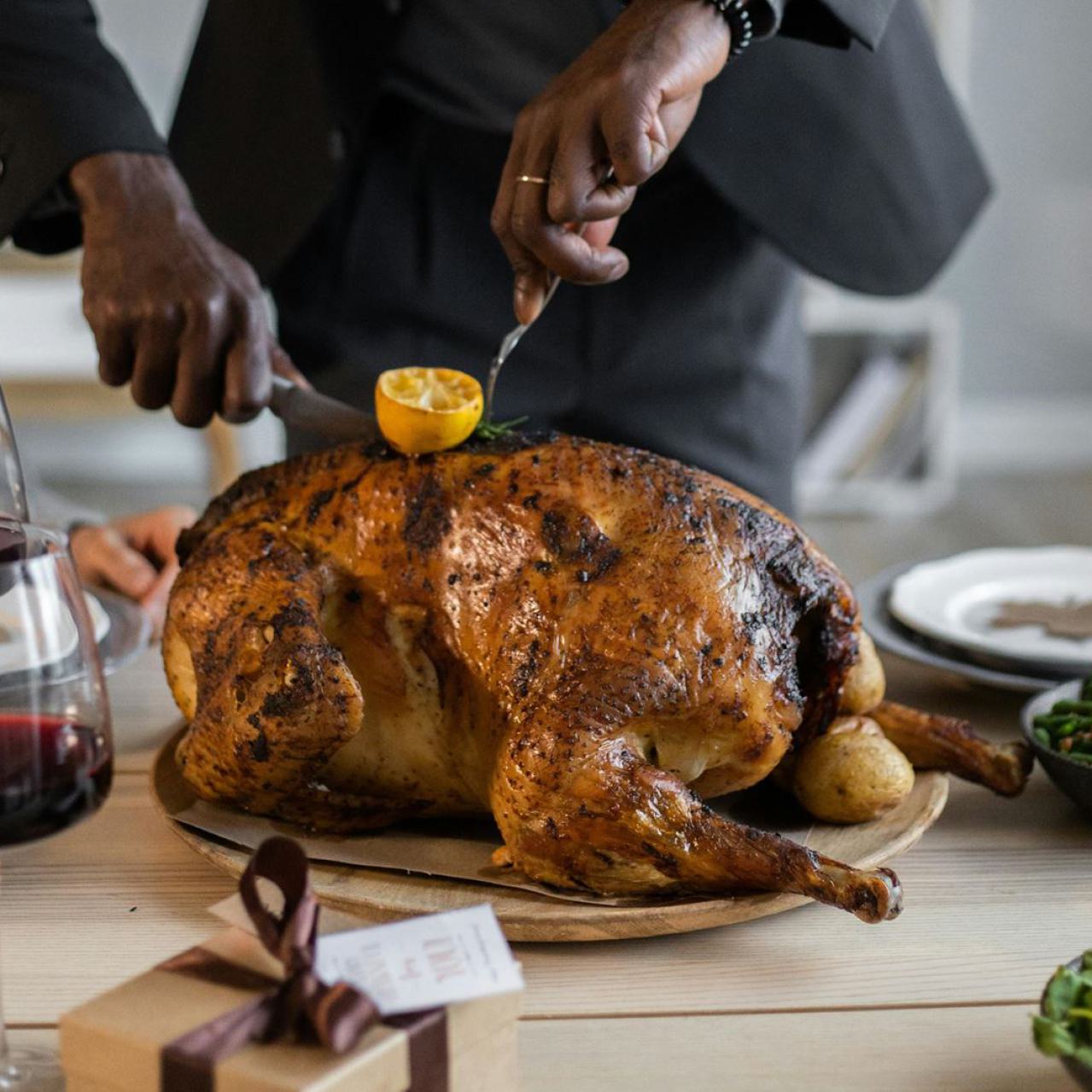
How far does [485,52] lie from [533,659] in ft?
2.89

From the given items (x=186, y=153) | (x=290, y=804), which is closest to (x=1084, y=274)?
(x=186, y=153)

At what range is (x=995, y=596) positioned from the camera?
142 centimetres

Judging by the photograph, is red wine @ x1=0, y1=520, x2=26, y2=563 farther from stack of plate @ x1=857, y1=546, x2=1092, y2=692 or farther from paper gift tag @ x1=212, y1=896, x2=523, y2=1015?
stack of plate @ x1=857, y1=546, x2=1092, y2=692

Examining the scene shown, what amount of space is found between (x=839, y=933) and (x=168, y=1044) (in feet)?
1.44

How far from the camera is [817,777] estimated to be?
98 centimetres

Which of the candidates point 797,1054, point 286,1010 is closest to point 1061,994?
point 797,1054

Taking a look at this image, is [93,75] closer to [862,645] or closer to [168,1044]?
[862,645]

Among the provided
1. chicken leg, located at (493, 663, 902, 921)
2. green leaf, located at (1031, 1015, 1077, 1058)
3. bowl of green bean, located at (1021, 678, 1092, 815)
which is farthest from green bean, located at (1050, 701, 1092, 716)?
green leaf, located at (1031, 1015, 1077, 1058)

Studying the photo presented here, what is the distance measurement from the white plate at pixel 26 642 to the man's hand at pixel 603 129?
51cm

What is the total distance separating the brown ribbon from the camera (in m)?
0.59

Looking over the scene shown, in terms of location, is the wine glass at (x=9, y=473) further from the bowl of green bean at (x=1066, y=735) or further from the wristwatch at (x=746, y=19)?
the bowl of green bean at (x=1066, y=735)

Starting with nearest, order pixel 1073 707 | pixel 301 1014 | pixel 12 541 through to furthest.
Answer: pixel 301 1014 < pixel 12 541 < pixel 1073 707

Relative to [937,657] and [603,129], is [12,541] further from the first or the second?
[937,657]

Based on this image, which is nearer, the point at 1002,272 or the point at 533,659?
the point at 533,659
